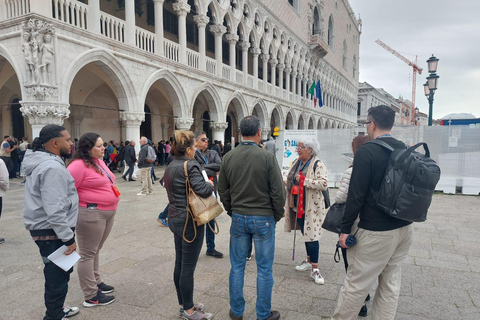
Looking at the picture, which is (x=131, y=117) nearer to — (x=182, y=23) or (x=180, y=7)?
(x=182, y=23)

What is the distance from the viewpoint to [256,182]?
2.59 meters

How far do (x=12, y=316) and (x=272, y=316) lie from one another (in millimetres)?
2411

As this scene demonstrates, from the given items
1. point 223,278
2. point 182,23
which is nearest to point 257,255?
point 223,278

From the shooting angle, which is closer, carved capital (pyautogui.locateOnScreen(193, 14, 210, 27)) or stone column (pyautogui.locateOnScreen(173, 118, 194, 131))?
stone column (pyautogui.locateOnScreen(173, 118, 194, 131))

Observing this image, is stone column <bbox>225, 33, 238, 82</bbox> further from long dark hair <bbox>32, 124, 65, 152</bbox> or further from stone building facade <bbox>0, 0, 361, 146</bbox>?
long dark hair <bbox>32, 124, 65, 152</bbox>

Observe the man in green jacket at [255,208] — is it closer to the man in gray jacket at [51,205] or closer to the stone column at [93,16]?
the man in gray jacket at [51,205]

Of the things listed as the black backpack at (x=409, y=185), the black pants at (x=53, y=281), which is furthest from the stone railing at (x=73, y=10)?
the black backpack at (x=409, y=185)

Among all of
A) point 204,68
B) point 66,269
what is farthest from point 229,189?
point 204,68

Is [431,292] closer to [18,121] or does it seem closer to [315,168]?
[315,168]

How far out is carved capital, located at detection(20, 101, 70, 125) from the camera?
9.05 meters

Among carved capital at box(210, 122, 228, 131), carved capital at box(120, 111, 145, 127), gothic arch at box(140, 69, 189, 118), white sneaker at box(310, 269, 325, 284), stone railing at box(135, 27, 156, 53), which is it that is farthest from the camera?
carved capital at box(210, 122, 228, 131)

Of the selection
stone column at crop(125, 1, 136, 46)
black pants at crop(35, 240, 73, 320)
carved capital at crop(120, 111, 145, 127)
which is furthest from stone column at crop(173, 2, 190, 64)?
black pants at crop(35, 240, 73, 320)

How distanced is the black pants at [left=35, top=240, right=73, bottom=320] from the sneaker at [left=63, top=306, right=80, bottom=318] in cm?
27

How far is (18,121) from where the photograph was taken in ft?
52.4
